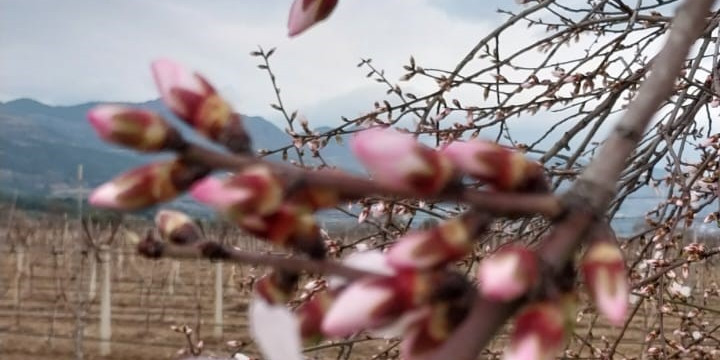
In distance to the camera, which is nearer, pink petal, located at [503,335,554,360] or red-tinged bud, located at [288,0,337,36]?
pink petal, located at [503,335,554,360]

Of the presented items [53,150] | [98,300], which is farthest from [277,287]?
[53,150]

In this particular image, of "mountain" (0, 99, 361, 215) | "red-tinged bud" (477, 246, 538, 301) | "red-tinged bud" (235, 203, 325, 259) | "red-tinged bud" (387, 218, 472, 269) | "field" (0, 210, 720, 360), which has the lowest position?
"red-tinged bud" (477, 246, 538, 301)

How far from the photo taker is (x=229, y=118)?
38cm

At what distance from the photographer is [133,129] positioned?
352mm

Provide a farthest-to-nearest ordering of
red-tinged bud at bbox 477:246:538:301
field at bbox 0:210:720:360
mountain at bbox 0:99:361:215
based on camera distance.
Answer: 1. mountain at bbox 0:99:361:215
2. field at bbox 0:210:720:360
3. red-tinged bud at bbox 477:246:538:301

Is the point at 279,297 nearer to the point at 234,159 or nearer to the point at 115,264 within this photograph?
the point at 234,159

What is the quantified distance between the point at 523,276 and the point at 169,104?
0.16 meters

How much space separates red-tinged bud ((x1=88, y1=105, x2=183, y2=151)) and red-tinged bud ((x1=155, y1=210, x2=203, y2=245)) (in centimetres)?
5

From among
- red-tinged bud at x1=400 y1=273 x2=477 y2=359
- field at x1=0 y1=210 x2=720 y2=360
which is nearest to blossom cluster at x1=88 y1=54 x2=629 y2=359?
red-tinged bud at x1=400 y1=273 x2=477 y2=359

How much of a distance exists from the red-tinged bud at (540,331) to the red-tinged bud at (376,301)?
4 centimetres

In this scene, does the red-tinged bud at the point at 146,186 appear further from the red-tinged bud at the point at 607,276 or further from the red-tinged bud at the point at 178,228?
the red-tinged bud at the point at 607,276

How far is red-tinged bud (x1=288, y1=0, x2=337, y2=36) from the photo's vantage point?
1.64 ft

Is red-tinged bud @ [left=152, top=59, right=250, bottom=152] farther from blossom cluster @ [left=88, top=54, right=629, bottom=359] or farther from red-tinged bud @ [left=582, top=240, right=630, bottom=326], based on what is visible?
red-tinged bud @ [left=582, top=240, right=630, bottom=326]

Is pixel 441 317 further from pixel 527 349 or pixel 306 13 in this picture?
pixel 306 13
